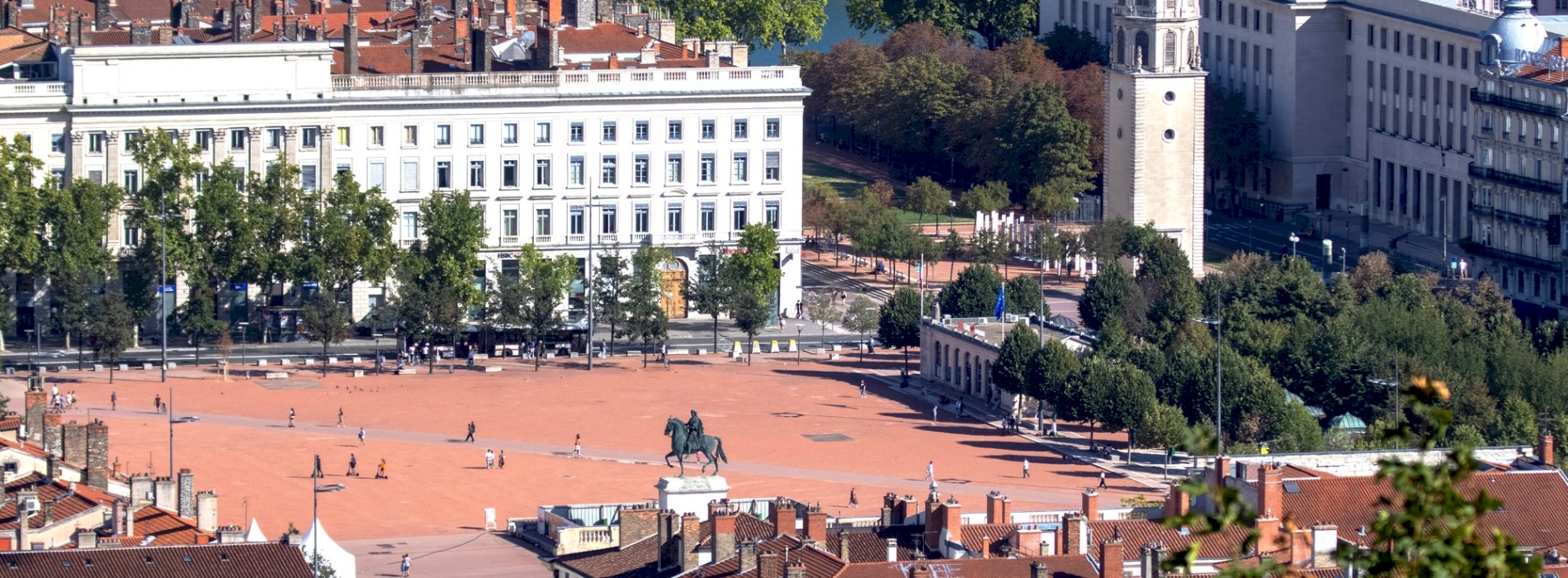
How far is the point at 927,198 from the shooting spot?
174375 mm

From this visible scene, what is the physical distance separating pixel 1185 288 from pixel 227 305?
40.5 meters

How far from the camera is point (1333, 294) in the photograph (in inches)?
5349

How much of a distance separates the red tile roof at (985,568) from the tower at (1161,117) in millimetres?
105273

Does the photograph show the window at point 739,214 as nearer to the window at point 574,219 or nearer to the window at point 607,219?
the window at point 607,219

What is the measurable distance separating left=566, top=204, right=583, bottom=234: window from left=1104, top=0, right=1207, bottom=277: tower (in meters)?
33.7

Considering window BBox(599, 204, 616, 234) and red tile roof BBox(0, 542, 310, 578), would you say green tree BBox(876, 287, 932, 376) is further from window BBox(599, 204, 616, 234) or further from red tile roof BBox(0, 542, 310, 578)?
red tile roof BBox(0, 542, 310, 578)

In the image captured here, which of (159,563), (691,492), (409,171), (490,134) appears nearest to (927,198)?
(490,134)

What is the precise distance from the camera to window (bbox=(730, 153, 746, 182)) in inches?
5891

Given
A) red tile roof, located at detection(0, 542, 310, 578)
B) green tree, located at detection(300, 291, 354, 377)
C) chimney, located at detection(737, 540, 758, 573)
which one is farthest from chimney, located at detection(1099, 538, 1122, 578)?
green tree, located at detection(300, 291, 354, 377)

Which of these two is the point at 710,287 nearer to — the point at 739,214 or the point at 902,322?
the point at 739,214

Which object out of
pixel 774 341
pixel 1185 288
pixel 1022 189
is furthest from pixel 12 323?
pixel 1022 189

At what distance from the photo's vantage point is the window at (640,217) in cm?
14825

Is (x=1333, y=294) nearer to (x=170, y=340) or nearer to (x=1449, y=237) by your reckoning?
(x=1449, y=237)

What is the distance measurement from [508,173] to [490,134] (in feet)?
6.25
